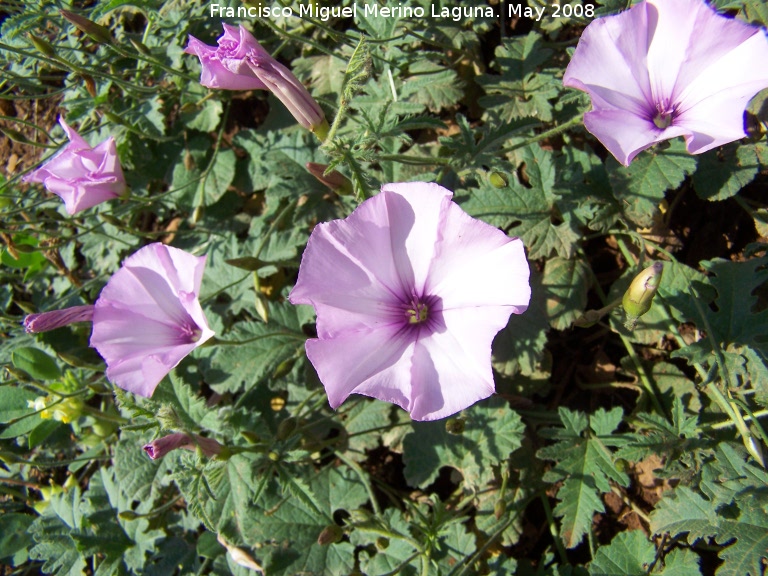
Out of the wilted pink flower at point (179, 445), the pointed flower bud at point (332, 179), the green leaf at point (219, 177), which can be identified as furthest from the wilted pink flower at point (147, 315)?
the green leaf at point (219, 177)

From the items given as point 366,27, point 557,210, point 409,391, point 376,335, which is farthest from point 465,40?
point 409,391

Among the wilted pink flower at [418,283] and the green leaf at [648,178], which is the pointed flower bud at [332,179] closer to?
the wilted pink flower at [418,283]

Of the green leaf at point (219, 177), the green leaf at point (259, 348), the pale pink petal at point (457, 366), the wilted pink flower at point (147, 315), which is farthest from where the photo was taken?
the green leaf at point (219, 177)

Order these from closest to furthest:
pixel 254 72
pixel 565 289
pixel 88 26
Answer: pixel 254 72 → pixel 565 289 → pixel 88 26

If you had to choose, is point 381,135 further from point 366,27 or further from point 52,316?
point 52,316

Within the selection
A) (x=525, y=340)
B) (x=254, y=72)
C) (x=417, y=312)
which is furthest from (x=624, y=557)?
(x=254, y=72)

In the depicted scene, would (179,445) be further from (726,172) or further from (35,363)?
(726,172)
